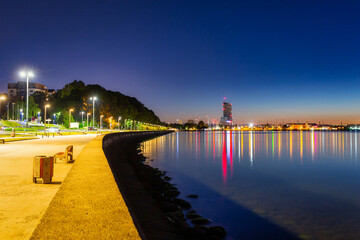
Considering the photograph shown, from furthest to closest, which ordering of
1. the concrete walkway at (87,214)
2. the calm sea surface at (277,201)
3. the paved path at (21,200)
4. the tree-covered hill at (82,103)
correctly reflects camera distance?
1. the tree-covered hill at (82,103)
2. the calm sea surface at (277,201)
3. the paved path at (21,200)
4. the concrete walkway at (87,214)

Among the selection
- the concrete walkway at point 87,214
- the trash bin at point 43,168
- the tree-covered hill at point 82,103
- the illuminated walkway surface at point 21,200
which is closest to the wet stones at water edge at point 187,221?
the concrete walkway at point 87,214

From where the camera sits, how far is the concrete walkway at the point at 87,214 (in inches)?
177

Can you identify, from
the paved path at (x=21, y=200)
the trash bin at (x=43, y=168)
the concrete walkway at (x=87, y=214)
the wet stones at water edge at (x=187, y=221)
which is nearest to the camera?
the concrete walkway at (x=87, y=214)

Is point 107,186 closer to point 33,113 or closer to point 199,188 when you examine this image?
point 199,188

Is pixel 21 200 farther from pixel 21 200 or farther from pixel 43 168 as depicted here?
pixel 43 168

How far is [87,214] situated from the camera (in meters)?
5.44

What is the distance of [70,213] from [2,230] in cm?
166

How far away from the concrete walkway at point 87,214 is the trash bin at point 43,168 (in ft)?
8.06

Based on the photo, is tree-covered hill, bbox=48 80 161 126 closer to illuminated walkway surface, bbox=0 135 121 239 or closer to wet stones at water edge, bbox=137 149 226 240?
wet stones at water edge, bbox=137 149 226 240

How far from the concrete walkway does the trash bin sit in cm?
246

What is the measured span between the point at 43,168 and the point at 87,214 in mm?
5702

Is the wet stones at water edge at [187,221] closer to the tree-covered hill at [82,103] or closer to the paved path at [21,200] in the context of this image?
the paved path at [21,200]

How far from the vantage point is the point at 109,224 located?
4898 mm

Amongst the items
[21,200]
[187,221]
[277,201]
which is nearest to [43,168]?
[21,200]
